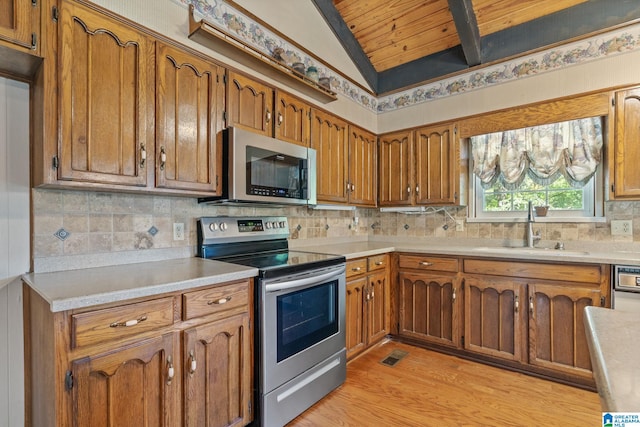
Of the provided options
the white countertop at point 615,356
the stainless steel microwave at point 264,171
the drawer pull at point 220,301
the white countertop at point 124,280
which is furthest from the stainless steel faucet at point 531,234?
the drawer pull at point 220,301

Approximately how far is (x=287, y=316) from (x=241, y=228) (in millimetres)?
765

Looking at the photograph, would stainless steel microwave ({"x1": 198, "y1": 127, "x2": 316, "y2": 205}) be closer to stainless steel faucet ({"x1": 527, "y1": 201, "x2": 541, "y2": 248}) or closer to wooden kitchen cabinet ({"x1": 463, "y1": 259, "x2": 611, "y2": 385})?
wooden kitchen cabinet ({"x1": 463, "y1": 259, "x2": 611, "y2": 385})

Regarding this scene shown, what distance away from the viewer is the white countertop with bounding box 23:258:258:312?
3.60 feet

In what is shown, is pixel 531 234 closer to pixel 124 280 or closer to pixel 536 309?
pixel 536 309

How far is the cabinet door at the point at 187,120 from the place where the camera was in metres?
1.66

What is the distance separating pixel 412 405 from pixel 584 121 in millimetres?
2524

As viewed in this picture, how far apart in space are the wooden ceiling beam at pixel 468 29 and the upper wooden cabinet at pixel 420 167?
0.61 meters

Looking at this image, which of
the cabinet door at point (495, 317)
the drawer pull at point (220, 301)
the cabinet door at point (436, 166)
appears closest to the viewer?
the drawer pull at point (220, 301)

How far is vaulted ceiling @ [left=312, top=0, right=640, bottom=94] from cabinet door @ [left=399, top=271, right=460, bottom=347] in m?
1.97

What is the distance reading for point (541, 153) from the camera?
270 cm

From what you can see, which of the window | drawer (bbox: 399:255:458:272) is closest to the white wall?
drawer (bbox: 399:255:458:272)

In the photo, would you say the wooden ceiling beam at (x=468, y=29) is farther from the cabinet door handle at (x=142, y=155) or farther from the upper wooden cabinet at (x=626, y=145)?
the cabinet door handle at (x=142, y=155)

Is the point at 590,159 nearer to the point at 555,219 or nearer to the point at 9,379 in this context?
the point at 555,219

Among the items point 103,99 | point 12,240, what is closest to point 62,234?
point 12,240
